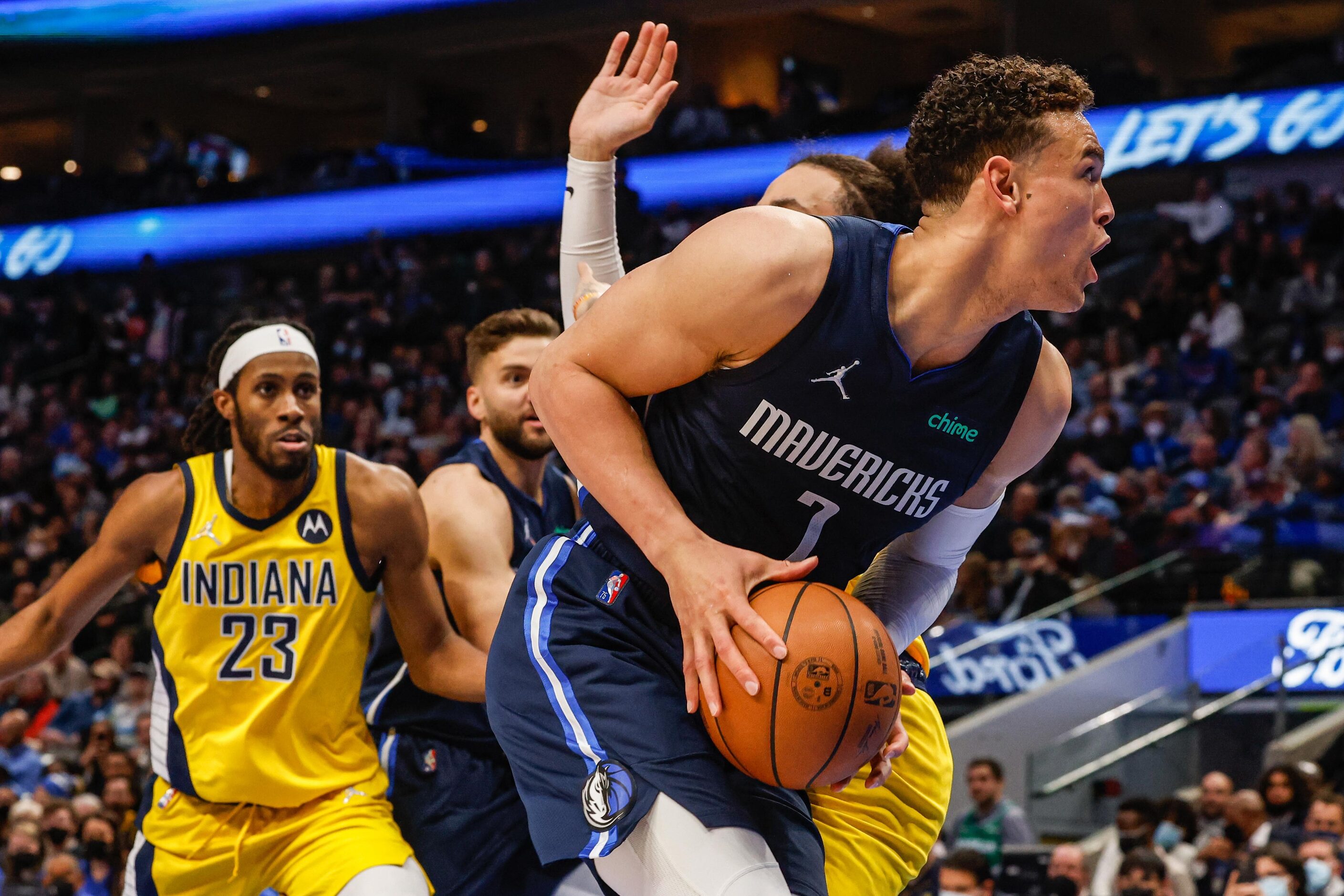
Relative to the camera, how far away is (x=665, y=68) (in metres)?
3.56

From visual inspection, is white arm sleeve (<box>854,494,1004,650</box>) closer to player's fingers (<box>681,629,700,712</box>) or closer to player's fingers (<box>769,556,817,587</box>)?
player's fingers (<box>769,556,817,587</box>)

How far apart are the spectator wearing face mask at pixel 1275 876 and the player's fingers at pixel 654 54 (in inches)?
189

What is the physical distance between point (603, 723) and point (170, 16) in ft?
79.9

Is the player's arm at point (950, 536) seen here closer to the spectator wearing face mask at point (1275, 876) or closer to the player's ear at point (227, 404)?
the player's ear at point (227, 404)

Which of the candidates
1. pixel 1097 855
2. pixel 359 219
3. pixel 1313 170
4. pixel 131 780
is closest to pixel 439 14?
pixel 359 219

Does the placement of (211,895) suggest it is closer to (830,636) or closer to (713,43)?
(830,636)

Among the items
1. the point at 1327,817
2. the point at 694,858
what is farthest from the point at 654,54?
the point at 1327,817

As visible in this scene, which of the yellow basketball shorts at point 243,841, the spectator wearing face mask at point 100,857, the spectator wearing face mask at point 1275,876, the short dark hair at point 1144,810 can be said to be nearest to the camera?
the yellow basketball shorts at point 243,841

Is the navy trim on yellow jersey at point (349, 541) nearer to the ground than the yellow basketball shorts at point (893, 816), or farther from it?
farther from it

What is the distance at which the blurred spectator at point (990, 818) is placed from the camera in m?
8.82

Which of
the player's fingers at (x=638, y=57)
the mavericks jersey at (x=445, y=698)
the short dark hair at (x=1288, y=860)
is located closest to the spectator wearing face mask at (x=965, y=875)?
the short dark hair at (x=1288, y=860)

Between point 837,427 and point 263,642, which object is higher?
point 837,427

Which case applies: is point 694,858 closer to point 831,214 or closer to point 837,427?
point 837,427

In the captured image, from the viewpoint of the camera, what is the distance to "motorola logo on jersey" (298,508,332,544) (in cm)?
442
